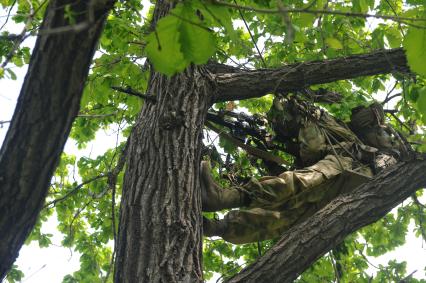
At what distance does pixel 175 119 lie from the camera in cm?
326

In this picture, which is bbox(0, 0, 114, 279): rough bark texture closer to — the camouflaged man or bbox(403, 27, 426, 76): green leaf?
bbox(403, 27, 426, 76): green leaf

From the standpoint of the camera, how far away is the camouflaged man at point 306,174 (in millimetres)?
3635

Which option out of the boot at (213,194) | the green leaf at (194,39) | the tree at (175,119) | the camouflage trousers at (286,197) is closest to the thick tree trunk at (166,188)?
the tree at (175,119)

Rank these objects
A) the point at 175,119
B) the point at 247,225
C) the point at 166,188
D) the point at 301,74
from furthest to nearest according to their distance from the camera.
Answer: the point at 301,74 < the point at 247,225 < the point at 175,119 < the point at 166,188

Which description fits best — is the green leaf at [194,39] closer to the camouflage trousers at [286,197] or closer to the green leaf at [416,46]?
the green leaf at [416,46]

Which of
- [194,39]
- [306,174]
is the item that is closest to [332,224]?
[306,174]

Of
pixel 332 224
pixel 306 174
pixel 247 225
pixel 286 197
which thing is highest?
pixel 306 174

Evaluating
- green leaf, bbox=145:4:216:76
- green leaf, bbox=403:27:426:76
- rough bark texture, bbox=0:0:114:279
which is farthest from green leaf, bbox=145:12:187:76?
green leaf, bbox=403:27:426:76

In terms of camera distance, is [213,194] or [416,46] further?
[213,194]

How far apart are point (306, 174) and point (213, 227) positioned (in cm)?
89

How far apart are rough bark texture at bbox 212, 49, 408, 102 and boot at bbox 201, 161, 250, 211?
583 millimetres

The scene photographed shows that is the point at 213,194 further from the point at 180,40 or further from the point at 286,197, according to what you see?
the point at 180,40

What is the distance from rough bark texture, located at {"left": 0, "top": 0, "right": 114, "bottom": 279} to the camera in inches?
66.8

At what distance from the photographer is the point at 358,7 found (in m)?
3.65
